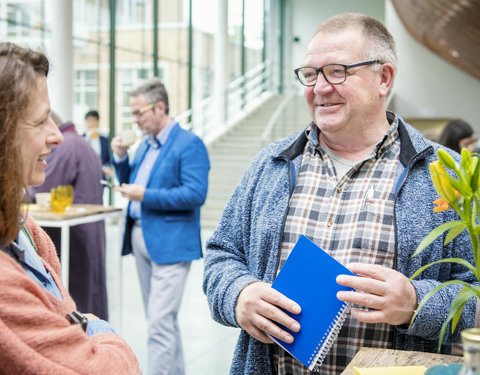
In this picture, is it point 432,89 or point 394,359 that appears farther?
point 432,89

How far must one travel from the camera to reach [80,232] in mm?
4039

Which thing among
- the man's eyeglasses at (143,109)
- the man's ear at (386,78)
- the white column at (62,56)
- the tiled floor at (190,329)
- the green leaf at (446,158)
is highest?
the white column at (62,56)

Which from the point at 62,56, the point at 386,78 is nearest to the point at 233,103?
the point at 62,56

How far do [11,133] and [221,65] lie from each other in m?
13.3

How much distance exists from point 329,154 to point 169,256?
75.8 inches

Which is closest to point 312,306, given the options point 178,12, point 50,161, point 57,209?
point 57,209

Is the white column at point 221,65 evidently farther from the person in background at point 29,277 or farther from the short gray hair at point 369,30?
the person in background at point 29,277

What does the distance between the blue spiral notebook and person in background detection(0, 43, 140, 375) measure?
42 cm

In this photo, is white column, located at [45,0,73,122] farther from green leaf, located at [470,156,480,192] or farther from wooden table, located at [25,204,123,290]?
green leaf, located at [470,156,480,192]

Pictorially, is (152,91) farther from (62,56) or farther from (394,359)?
(62,56)

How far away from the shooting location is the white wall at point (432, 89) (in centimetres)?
1833

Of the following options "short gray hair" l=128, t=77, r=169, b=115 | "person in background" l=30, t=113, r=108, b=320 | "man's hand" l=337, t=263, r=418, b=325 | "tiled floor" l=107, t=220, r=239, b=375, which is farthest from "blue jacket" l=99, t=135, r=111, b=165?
"man's hand" l=337, t=263, r=418, b=325

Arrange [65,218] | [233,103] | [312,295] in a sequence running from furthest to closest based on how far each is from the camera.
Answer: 1. [233,103]
2. [65,218]
3. [312,295]


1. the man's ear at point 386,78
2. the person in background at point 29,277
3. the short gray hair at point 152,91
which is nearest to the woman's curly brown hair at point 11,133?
the person in background at point 29,277
